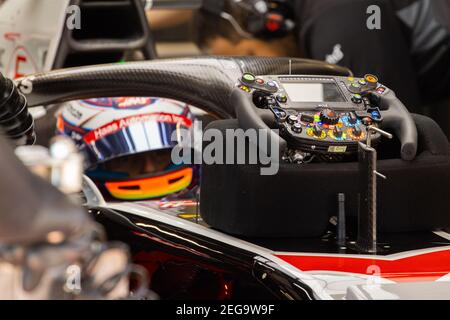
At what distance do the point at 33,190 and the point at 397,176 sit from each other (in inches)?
33.0

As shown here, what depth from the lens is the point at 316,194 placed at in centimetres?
127

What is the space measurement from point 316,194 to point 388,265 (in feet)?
0.50

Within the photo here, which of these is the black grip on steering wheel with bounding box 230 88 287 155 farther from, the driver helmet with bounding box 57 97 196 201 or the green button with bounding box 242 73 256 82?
the driver helmet with bounding box 57 97 196 201

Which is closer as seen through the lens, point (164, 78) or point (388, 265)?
point (388, 265)

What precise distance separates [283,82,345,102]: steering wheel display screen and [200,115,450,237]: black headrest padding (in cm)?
11

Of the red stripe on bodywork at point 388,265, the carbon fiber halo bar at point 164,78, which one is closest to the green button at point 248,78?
the carbon fiber halo bar at point 164,78

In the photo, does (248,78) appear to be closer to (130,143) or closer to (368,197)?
(368,197)

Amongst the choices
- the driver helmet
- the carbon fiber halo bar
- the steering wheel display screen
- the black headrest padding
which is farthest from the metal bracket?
the driver helmet

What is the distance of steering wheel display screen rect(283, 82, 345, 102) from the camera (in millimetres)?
1368

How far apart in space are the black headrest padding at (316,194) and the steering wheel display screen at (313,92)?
11 centimetres

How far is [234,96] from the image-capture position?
136 centimetres

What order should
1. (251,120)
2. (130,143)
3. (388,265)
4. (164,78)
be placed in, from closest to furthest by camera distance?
1. (388,265)
2. (251,120)
3. (164,78)
4. (130,143)

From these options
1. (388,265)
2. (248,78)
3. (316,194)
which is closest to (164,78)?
(248,78)
